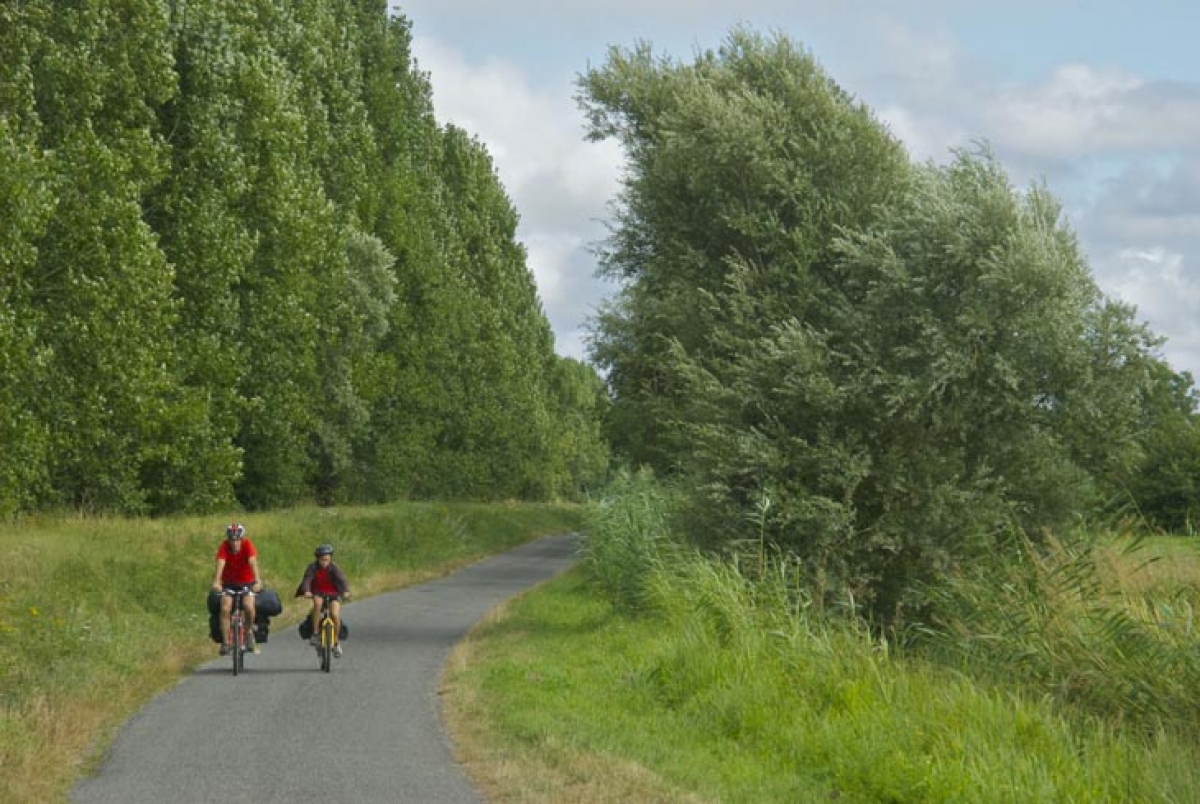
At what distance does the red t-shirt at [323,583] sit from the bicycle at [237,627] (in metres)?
0.79

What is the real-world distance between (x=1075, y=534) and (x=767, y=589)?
434cm

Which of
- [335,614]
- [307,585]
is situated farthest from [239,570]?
[335,614]

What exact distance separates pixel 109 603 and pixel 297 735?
9.22 metres

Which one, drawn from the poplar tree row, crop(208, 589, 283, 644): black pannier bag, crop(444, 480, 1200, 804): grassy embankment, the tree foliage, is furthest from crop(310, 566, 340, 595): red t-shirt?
the poplar tree row

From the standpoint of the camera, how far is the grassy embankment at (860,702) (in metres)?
10.0

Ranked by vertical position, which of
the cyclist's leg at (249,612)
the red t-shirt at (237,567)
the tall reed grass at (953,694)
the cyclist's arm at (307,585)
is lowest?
the tall reed grass at (953,694)

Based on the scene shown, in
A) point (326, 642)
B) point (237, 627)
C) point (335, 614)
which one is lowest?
point (326, 642)

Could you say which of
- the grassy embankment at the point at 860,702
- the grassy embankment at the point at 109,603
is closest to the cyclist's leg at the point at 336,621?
the grassy embankment at the point at 860,702

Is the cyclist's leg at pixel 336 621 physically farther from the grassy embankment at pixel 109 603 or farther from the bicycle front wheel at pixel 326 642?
the grassy embankment at pixel 109 603

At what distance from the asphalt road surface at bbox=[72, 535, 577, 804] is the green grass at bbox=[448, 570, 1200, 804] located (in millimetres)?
543

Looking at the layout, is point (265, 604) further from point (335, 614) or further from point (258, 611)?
point (335, 614)

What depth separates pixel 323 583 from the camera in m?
18.4

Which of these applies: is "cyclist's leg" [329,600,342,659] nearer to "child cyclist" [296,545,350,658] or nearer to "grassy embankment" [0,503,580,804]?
"child cyclist" [296,545,350,658]

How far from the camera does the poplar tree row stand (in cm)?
2625
